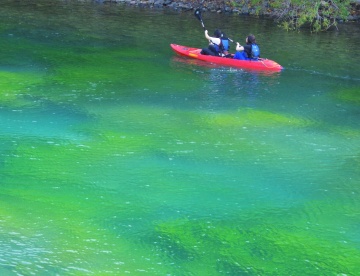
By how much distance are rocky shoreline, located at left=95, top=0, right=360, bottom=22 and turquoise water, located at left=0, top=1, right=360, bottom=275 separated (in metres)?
6.08

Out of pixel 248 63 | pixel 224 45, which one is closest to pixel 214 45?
pixel 224 45

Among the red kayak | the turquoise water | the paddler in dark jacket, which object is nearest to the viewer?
the turquoise water

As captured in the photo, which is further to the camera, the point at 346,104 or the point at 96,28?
the point at 96,28

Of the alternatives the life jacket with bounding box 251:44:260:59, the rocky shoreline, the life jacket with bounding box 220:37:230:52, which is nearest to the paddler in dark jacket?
the life jacket with bounding box 220:37:230:52

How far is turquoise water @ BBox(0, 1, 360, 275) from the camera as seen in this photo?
6922 millimetres

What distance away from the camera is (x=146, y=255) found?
22.5 feet

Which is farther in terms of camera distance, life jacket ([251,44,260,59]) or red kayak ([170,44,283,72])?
red kayak ([170,44,283,72])

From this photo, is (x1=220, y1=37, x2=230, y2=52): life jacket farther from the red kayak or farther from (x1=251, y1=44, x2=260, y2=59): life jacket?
(x1=251, y1=44, x2=260, y2=59): life jacket

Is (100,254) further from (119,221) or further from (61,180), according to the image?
(61,180)

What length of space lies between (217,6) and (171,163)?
14.5m

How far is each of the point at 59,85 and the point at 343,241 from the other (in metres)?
6.98

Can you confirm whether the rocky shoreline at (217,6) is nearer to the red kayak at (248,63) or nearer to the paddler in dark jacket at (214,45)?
the paddler in dark jacket at (214,45)

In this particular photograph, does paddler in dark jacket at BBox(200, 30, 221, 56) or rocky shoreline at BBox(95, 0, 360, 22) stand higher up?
rocky shoreline at BBox(95, 0, 360, 22)

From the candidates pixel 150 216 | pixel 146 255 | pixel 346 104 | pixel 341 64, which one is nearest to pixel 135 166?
pixel 150 216
